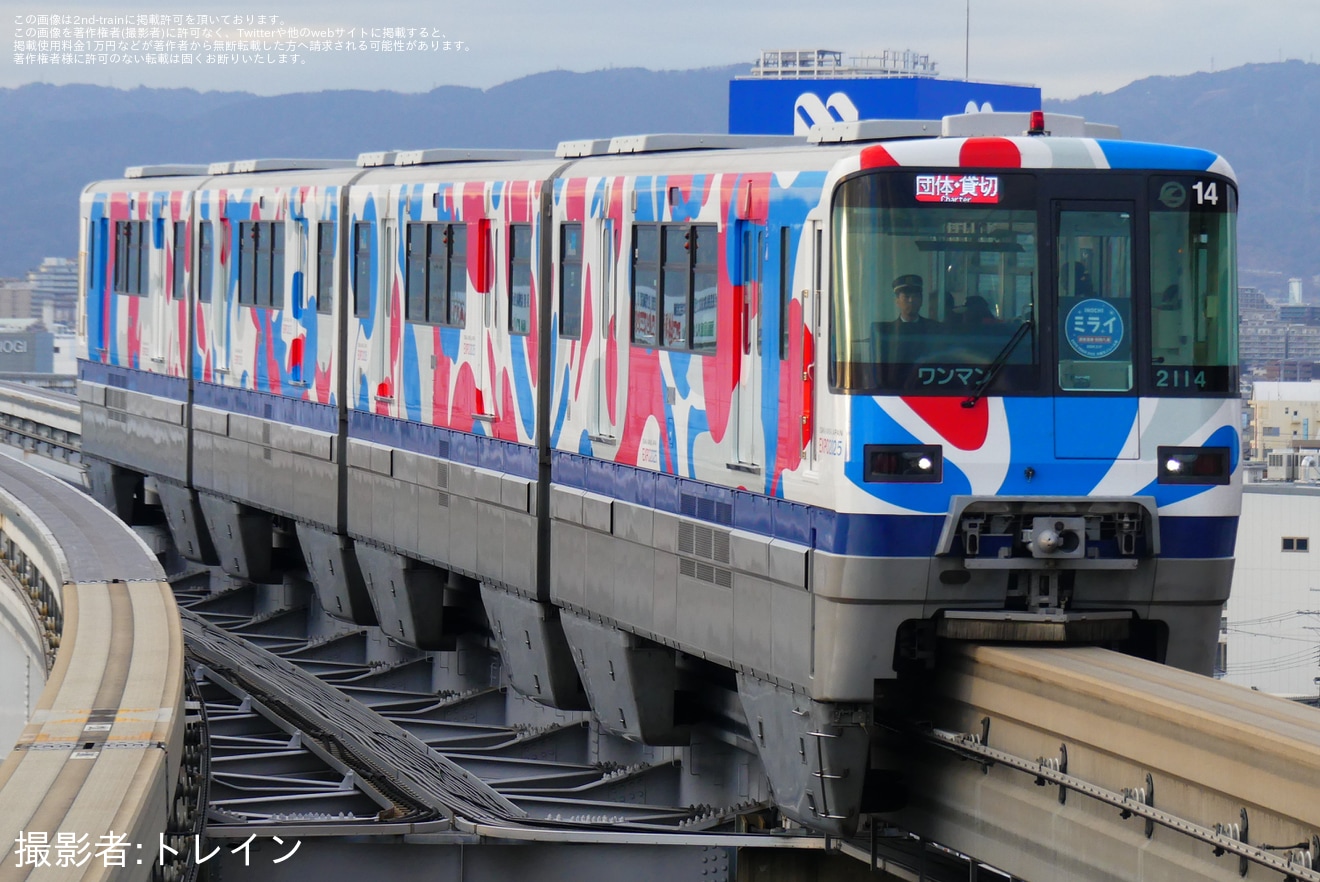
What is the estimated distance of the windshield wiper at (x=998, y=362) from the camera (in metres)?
11.2

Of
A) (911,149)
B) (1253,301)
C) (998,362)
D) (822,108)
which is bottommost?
(1253,301)

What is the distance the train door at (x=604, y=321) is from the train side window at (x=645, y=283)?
354mm

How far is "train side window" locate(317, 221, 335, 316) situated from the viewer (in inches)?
788

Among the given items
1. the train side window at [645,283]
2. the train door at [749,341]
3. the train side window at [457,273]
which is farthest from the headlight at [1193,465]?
the train side window at [457,273]

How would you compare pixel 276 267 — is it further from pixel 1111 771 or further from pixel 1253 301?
pixel 1253 301

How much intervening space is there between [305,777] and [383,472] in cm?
343

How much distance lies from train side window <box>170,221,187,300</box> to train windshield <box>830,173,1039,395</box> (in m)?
14.5

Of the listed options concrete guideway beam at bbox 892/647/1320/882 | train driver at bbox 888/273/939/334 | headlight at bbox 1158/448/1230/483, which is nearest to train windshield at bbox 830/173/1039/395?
train driver at bbox 888/273/939/334

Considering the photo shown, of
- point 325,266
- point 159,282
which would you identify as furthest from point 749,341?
point 159,282

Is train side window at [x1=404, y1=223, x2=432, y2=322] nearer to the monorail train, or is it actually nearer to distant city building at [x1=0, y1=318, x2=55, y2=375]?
the monorail train

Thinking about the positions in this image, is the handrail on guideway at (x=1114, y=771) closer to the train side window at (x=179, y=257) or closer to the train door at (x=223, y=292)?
the train door at (x=223, y=292)

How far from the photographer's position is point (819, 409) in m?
11.4

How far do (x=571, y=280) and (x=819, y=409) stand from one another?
13.4 feet

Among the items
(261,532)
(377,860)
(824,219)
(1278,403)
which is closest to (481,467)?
(377,860)
